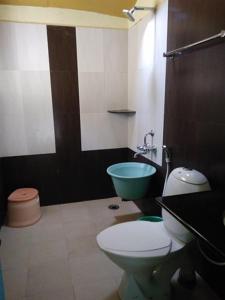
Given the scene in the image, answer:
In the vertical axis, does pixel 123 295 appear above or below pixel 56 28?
below

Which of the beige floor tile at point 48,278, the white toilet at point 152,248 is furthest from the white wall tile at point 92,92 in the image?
the beige floor tile at point 48,278

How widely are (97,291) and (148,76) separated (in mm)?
1929

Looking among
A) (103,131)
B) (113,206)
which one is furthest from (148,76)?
(113,206)

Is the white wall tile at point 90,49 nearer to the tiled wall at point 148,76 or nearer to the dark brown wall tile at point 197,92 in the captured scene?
the tiled wall at point 148,76

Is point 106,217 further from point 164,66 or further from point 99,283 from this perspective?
point 164,66

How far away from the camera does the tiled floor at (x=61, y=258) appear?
168cm

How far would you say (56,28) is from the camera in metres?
2.51

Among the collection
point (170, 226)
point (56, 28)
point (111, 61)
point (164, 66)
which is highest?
point (56, 28)

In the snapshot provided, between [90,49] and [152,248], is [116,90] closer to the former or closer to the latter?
[90,49]

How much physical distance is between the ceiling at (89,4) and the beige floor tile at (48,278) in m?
2.50

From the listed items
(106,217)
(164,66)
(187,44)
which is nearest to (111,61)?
(164,66)

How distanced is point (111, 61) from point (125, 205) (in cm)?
177

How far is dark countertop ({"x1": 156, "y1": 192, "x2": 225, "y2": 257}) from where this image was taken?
0.96m

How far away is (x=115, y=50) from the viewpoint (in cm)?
277
